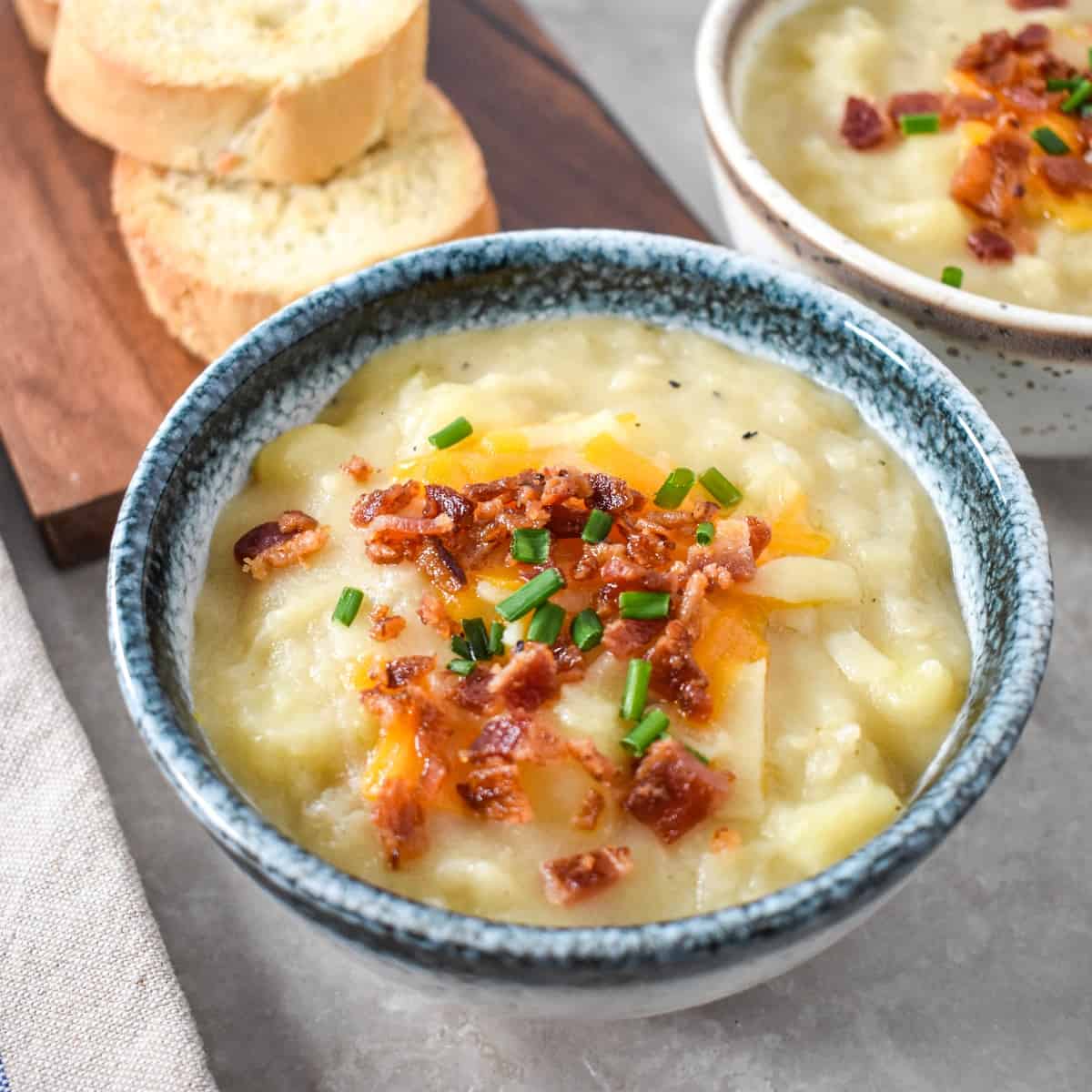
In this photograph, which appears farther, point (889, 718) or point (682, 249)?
point (682, 249)

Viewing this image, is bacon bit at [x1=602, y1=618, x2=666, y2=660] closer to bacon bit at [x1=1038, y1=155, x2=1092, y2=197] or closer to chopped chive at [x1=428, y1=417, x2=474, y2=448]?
chopped chive at [x1=428, y1=417, x2=474, y2=448]

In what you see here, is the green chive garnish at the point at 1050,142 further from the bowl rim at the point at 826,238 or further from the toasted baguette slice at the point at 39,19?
the toasted baguette slice at the point at 39,19

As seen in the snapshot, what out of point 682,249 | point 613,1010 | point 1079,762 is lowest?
point 1079,762

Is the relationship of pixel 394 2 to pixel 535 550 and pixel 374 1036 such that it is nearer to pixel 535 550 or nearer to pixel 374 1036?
pixel 535 550

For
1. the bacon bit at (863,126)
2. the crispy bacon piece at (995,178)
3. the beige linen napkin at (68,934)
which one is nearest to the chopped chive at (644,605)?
the beige linen napkin at (68,934)

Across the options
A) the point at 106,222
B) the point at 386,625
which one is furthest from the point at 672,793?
the point at 106,222

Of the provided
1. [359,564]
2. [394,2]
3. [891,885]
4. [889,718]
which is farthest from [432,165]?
[891,885]

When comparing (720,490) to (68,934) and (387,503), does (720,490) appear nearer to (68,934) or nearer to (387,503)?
(387,503)
